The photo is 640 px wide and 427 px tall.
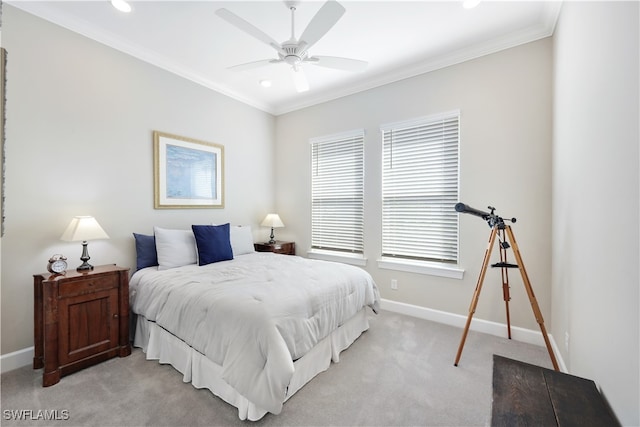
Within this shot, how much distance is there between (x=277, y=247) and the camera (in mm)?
4133

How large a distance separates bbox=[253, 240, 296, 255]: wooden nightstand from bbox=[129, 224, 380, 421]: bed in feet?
3.12

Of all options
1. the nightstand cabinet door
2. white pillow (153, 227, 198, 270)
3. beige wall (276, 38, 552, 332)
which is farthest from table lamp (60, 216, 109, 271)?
beige wall (276, 38, 552, 332)

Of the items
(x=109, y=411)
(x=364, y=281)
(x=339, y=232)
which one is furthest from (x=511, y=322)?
(x=109, y=411)

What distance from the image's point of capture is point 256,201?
14.5 ft

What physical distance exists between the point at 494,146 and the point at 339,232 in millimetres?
2184

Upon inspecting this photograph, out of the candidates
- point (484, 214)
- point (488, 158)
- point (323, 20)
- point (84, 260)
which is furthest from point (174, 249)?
point (488, 158)

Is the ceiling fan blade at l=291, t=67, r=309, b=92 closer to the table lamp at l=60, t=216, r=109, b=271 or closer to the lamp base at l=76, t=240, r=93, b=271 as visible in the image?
the table lamp at l=60, t=216, r=109, b=271

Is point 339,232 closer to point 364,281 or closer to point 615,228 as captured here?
point 364,281

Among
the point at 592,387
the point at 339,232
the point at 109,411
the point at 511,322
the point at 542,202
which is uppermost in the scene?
the point at 542,202

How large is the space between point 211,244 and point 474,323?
2983mm

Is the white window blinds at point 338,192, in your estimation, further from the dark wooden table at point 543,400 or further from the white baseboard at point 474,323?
the dark wooden table at point 543,400

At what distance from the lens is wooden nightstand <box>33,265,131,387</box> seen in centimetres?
202

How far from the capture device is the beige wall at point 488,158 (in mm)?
2598

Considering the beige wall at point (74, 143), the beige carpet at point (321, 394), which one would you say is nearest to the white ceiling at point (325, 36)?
the beige wall at point (74, 143)
